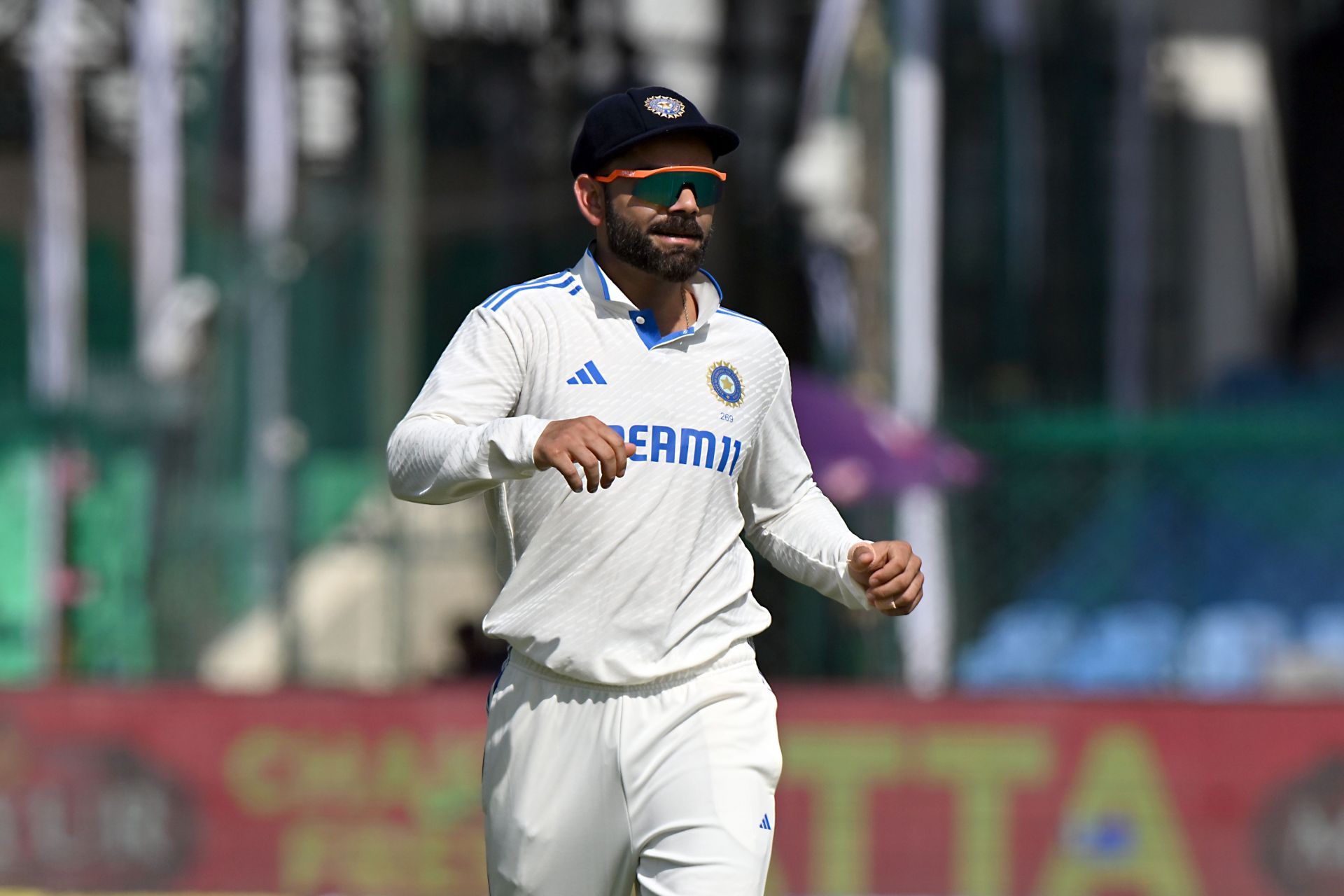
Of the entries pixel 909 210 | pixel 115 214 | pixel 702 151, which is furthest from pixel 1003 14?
pixel 702 151

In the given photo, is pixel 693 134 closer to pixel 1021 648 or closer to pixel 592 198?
pixel 592 198

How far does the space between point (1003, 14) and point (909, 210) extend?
1.38m

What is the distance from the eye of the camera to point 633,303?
3.95 m

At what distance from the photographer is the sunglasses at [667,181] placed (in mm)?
3846

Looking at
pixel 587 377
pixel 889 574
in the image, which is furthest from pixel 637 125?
pixel 889 574

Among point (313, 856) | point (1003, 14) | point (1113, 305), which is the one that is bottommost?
point (313, 856)

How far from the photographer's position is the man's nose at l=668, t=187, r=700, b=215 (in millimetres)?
3861

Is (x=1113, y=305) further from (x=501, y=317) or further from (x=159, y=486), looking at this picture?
(x=501, y=317)

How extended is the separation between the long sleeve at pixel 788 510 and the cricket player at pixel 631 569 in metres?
0.08

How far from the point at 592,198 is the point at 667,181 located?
0.61ft

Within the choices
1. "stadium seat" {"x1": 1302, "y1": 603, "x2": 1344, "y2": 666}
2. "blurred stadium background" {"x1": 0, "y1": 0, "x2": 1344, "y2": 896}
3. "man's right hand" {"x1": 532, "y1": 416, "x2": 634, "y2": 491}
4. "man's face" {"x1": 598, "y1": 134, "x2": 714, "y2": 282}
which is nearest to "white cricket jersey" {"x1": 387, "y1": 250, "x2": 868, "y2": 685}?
"man's face" {"x1": 598, "y1": 134, "x2": 714, "y2": 282}

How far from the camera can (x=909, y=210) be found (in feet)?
42.1

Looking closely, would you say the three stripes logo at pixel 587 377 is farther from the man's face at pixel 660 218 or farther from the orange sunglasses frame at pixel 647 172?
the orange sunglasses frame at pixel 647 172

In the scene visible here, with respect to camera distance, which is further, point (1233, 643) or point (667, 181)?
point (1233, 643)
